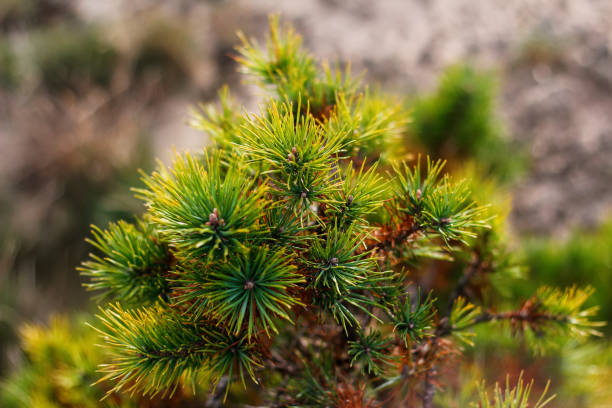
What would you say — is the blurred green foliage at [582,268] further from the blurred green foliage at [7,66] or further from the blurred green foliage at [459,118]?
the blurred green foliage at [7,66]

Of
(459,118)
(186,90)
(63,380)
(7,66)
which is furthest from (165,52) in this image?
(63,380)

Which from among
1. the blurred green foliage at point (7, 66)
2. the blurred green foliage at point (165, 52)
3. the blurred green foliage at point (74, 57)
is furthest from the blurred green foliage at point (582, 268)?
the blurred green foliage at point (7, 66)

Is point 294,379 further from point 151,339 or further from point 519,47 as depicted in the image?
point 519,47

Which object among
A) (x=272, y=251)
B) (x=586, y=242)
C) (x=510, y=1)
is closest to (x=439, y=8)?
(x=510, y=1)

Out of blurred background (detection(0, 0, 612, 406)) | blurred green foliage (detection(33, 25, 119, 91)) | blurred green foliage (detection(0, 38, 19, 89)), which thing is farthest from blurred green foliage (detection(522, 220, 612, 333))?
blurred green foliage (detection(0, 38, 19, 89))

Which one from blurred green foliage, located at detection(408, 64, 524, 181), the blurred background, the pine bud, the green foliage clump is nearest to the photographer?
the pine bud

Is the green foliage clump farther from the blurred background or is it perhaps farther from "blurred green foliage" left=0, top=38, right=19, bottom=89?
"blurred green foliage" left=0, top=38, right=19, bottom=89

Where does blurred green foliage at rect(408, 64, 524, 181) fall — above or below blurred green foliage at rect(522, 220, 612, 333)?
above
